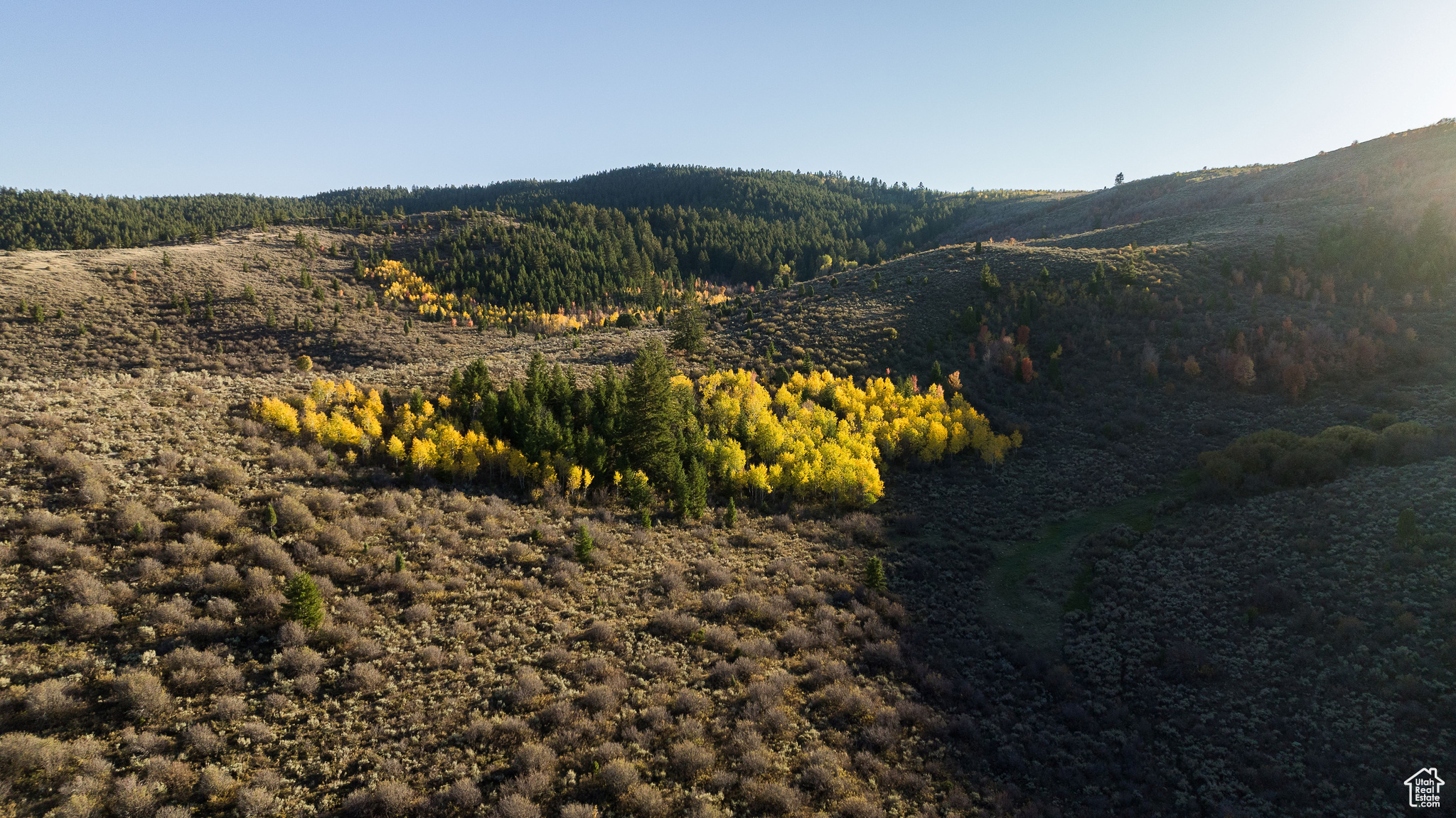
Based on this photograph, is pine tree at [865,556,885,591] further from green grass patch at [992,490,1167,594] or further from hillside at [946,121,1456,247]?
hillside at [946,121,1456,247]

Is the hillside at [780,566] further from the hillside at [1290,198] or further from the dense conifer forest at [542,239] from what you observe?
the dense conifer forest at [542,239]

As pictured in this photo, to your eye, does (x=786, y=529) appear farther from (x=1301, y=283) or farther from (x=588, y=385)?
(x=1301, y=283)

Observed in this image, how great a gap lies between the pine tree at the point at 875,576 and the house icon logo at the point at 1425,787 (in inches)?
673

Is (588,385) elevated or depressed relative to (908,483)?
elevated

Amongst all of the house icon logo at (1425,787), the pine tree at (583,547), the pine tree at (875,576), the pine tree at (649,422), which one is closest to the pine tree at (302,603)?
the pine tree at (583,547)

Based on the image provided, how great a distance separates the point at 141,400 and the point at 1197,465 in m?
67.1

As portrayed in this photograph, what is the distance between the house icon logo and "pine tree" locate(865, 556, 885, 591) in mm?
17092

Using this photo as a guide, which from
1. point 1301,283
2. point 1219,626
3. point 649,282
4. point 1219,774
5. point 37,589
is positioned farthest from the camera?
point 649,282

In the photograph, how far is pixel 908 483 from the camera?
41.2 m

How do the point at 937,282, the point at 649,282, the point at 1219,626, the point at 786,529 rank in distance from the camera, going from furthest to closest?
the point at 649,282 < the point at 937,282 < the point at 786,529 < the point at 1219,626

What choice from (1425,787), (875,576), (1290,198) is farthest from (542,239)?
(1425,787)

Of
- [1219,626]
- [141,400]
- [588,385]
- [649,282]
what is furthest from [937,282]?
[649,282]

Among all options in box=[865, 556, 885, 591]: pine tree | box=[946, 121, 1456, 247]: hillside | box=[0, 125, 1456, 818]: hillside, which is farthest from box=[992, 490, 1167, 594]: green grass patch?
box=[946, 121, 1456, 247]: hillside

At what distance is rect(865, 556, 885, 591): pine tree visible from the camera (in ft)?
89.8
